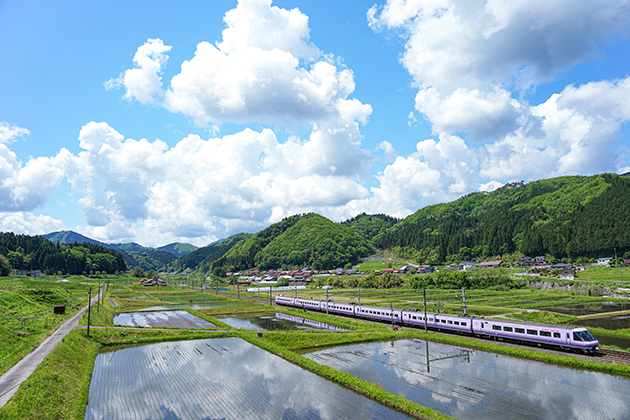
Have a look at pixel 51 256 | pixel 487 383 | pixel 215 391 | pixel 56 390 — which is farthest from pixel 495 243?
pixel 51 256

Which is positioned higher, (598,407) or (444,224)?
(444,224)

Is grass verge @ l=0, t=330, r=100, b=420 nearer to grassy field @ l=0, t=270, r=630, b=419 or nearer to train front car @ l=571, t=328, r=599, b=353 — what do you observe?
grassy field @ l=0, t=270, r=630, b=419

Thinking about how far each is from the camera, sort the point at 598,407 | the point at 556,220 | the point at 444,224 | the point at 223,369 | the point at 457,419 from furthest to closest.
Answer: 1. the point at 444,224
2. the point at 556,220
3. the point at 223,369
4. the point at 598,407
5. the point at 457,419

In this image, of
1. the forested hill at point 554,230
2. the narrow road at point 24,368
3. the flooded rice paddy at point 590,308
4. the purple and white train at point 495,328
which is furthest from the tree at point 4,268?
the forested hill at point 554,230

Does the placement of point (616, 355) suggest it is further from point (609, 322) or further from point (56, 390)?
point (56, 390)

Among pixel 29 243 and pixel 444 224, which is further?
pixel 444 224

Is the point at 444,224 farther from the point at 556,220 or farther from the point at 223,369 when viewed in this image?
the point at 223,369

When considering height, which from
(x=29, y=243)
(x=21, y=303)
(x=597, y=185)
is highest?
(x=597, y=185)

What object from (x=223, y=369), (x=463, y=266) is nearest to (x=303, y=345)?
(x=223, y=369)
